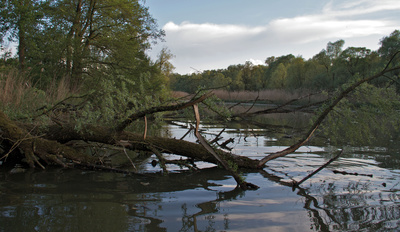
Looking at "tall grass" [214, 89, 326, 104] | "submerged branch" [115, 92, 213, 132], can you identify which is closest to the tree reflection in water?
"submerged branch" [115, 92, 213, 132]

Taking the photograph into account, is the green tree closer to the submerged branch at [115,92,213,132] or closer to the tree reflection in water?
the tree reflection in water

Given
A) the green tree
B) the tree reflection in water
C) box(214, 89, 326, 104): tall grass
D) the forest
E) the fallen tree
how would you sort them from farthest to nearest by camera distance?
the green tree, box(214, 89, 326, 104): tall grass, the fallen tree, the forest, the tree reflection in water

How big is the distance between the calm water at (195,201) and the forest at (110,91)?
0.94 ft

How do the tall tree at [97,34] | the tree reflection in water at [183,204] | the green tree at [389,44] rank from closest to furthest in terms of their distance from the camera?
the tree reflection in water at [183,204] → the tall tree at [97,34] → the green tree at [389,44]

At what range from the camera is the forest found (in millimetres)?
3877

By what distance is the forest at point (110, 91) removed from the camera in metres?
3.88

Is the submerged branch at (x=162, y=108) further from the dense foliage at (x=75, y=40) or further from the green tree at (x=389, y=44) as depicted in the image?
the green tree at (x=389, y=44)

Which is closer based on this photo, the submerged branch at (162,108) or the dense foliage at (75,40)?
the submerged branch at (162,108)

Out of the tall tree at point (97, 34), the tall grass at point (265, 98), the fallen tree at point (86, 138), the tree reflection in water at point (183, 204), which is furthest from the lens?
the tall tree at point (97, 34)

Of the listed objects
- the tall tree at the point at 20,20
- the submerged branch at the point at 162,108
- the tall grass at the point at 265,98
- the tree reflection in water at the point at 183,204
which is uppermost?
the tall tree at the point at 20,20

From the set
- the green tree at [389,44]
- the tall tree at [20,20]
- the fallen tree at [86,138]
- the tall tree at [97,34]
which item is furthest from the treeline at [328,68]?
the fallen tree at [86,138]

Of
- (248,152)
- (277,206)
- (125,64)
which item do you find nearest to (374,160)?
(248,152)

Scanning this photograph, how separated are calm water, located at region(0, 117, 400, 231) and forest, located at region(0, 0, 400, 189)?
0.94 ft

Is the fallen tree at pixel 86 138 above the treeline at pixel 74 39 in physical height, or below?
below
